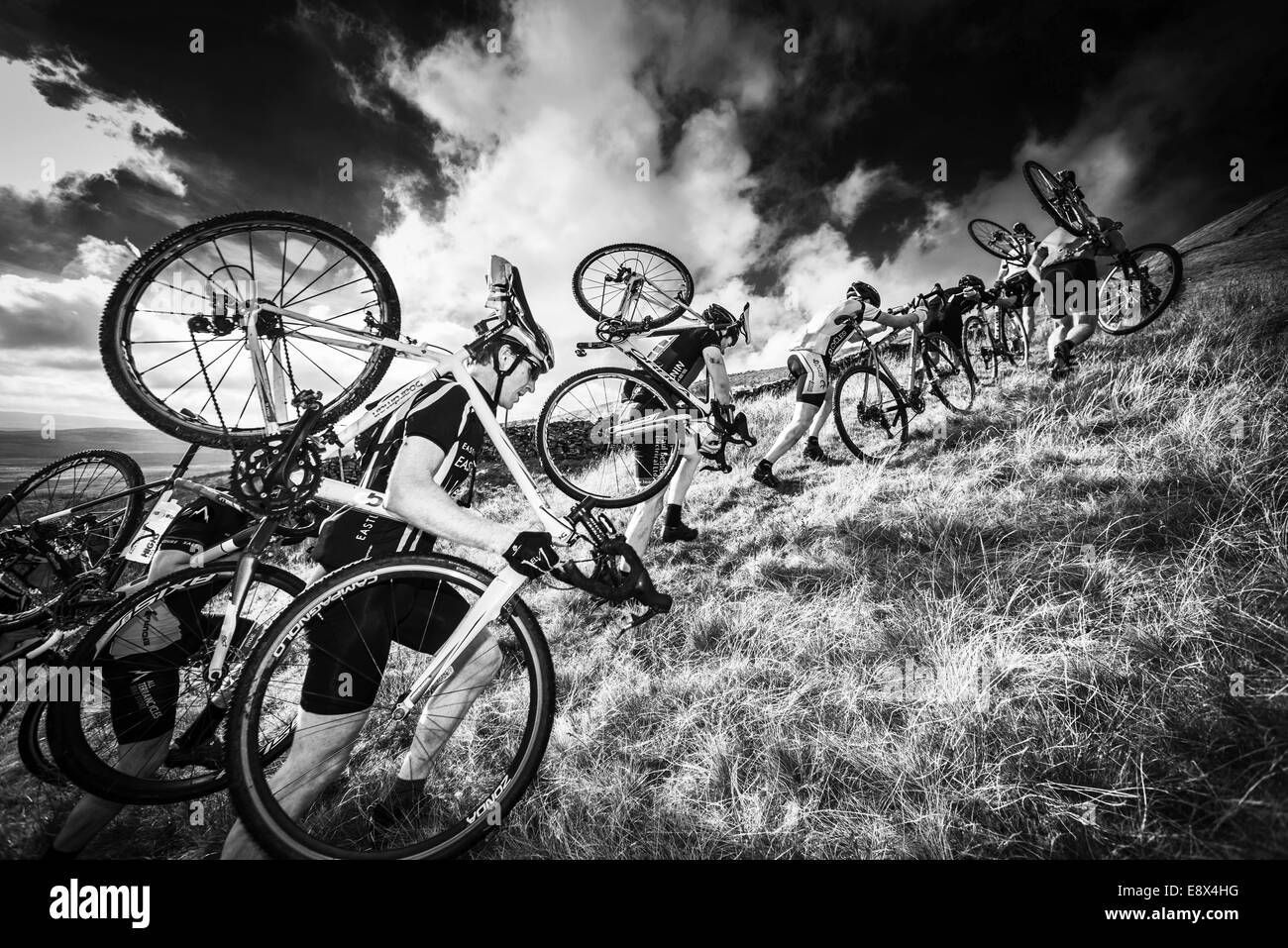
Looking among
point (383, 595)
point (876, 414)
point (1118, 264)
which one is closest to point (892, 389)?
point (876, 414)

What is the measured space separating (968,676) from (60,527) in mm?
7445

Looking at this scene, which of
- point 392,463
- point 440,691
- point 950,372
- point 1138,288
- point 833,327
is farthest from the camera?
point 950,372

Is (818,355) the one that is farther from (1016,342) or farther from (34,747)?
(34,747)

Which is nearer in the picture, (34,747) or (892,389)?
(34,747)

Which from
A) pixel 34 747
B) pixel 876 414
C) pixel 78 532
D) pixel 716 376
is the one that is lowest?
pixel 34 747

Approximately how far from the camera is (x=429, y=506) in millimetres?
2219

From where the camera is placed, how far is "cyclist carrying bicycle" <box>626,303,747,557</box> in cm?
454

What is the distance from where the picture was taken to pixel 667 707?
2.76 metres

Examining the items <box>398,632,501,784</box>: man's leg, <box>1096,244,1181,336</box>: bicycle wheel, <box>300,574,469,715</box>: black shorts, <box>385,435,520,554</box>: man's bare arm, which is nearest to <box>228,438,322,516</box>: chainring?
<box>385,435,520,554</box>: man's bare arm

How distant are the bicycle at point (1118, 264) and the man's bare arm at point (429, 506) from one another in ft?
27.8

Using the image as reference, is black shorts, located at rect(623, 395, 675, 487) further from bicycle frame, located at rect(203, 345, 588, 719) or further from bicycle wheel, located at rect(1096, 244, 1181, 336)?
bicycle wheel, located at rect(1096, 244, 1181, 336)

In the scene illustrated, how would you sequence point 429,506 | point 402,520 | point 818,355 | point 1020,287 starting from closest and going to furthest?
point 429,506 → point 402,520 → point 818,355 → point 1020,287
